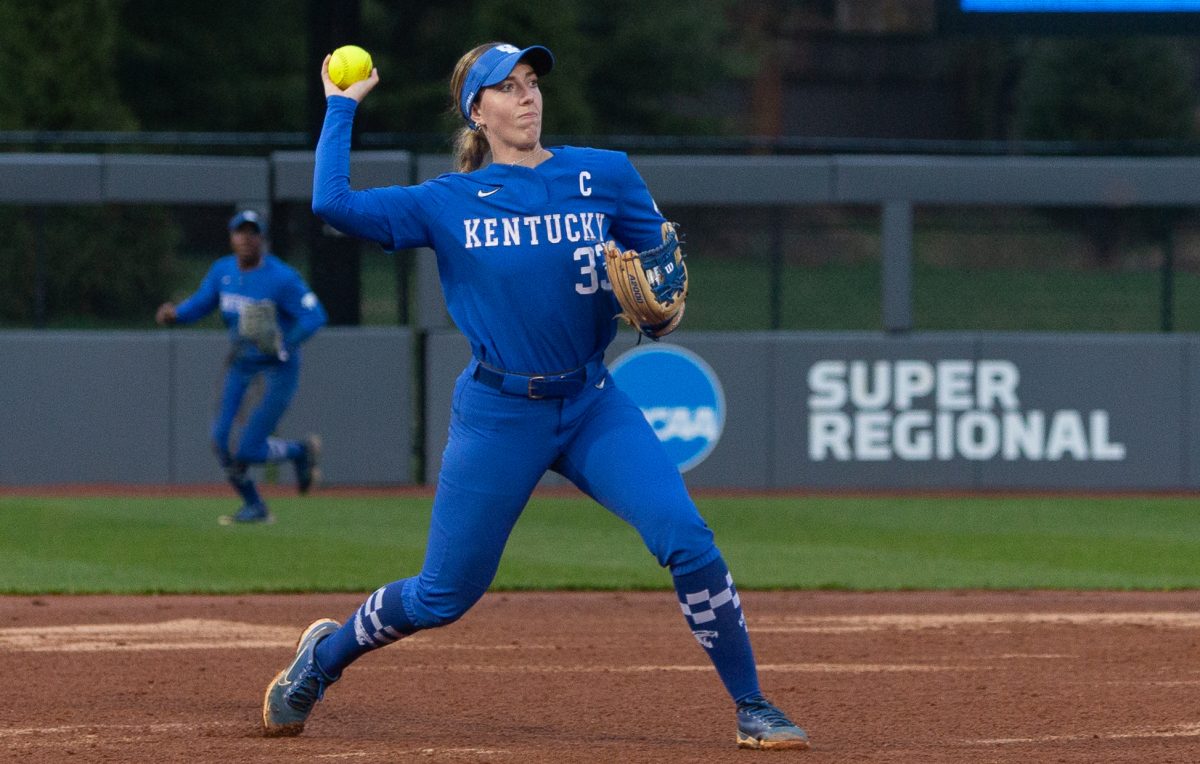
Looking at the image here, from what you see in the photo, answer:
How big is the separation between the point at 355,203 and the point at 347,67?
1.45ft

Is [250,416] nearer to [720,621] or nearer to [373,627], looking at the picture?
[373,627]

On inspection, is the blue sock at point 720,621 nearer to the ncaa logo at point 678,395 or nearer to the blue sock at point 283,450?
the blue sock at point 283,450

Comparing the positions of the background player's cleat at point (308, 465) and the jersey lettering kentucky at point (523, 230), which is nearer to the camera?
the jersey lettering kentucky at point (523, 230)

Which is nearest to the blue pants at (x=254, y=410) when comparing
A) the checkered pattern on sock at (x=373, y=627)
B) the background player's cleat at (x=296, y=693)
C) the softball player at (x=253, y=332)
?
the softball player at (x=253, y=332)

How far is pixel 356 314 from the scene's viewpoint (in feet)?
48.1

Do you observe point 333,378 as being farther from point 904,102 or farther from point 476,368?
point 904,102

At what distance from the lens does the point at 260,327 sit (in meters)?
11.7

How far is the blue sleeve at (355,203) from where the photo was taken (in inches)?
205

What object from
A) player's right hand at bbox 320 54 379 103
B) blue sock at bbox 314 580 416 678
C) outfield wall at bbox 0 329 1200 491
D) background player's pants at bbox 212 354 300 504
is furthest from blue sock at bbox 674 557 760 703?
outfield wall at bbox 0 329 1200 491

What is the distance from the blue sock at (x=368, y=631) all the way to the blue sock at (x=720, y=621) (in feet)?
2.76

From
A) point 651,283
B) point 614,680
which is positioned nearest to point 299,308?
point 614,680

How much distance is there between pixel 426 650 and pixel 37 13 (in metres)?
16.8

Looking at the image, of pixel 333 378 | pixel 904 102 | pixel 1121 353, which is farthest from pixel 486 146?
pixel 904 102

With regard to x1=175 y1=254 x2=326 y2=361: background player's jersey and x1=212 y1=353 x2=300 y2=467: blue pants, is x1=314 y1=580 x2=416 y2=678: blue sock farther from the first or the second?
x1=175 y1=254 x2=326 y2=361: background player's jersey
